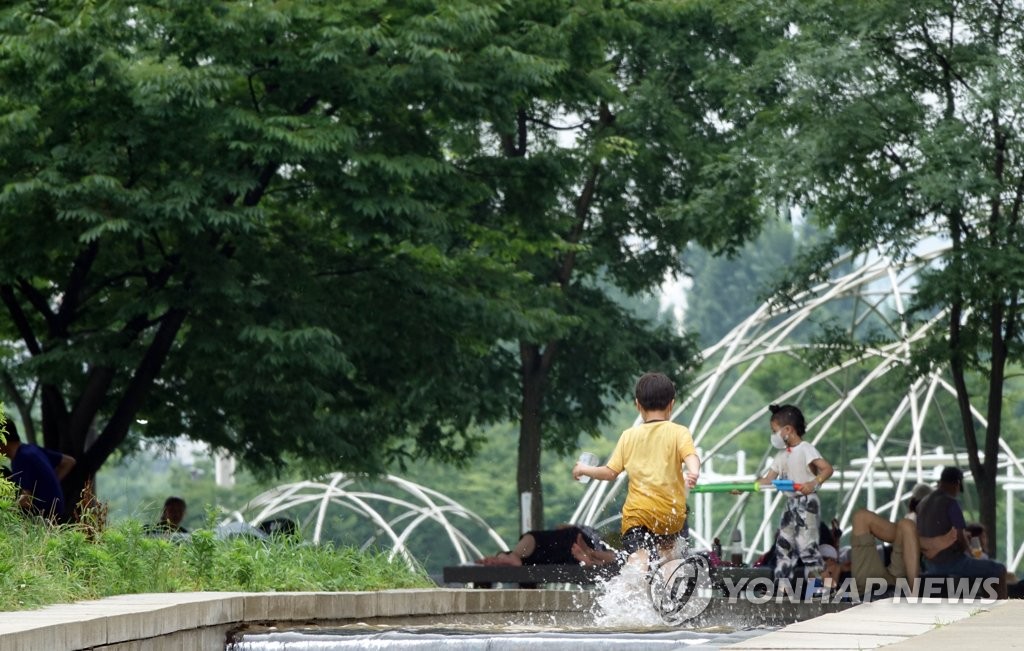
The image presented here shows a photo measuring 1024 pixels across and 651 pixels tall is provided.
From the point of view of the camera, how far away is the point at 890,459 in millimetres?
40969

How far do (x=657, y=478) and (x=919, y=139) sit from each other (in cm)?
810

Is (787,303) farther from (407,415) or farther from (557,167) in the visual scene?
(407,415)

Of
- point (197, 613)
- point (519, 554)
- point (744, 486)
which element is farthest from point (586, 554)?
point (197, 613)

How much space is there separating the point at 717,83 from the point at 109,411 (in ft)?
28.6

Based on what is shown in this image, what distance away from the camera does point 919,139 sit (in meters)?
16.4

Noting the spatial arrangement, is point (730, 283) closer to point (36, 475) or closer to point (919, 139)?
point (919, 139)

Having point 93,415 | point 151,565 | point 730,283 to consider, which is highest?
point 730,283

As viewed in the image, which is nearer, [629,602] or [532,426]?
[629,602]

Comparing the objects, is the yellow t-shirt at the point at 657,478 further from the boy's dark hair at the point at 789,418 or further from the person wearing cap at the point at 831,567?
the person wearing cap at the point at 831,567

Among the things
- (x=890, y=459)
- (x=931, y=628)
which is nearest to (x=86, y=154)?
(x=931, y=628)

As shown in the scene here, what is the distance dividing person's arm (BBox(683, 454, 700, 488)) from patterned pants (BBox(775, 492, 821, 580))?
405 cm

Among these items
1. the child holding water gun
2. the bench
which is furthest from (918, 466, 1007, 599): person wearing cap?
the bench

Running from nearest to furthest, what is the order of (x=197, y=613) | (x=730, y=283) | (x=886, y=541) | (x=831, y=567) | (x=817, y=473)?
(x=197, y=613)
(x=817, y=473)
(x=886, y=541)
(x=831, y=567)
(x=730, y=283)

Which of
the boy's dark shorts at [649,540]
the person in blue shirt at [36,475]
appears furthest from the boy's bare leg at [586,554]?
the boy's dark shorts at [649,540]
